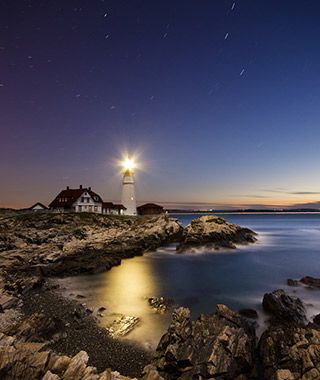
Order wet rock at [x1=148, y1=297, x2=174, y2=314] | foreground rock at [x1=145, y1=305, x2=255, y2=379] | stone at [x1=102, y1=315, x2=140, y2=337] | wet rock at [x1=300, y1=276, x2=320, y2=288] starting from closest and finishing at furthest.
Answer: foreground rock at [x1=145, y1=305, x2=255, y2=379], stone at [x1=102, y1=315, x2=140, y2=337], wet rock at [x1=148, y1=297, x2=174, y2=314], wet rock at [x1=300, y1=276, x2=320, y2=288]

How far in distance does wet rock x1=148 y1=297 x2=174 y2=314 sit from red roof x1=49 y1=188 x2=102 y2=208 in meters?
50.4

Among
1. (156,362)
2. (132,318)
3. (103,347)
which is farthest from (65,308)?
(156,362)

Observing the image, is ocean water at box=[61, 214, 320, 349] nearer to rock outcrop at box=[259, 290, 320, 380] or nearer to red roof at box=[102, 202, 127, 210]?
rock outcrop at box=[259, 290, 320, 380]

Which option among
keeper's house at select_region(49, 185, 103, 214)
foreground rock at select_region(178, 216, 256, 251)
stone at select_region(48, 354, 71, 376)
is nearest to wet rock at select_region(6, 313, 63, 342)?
stone at select_region(48, 354, 71, 376)

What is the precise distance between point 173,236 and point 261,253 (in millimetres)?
15505

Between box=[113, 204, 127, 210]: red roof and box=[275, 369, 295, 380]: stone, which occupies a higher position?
box=[113, 204, 127, 210]: red roof

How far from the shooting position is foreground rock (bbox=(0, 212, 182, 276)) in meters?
26.7

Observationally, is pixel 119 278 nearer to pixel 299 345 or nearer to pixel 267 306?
pixel 267 306

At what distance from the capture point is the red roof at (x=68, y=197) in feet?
217

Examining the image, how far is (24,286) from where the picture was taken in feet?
65.4

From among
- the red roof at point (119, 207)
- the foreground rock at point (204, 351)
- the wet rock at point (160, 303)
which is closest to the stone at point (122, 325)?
the wet rock at point (160, 303)

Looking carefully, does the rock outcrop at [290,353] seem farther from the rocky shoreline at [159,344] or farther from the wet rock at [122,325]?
the wet rock at [122,325]

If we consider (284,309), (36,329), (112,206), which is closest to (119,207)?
(112,206)

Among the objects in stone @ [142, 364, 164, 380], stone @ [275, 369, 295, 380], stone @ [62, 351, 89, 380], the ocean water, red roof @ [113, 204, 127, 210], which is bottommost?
the ocean water
